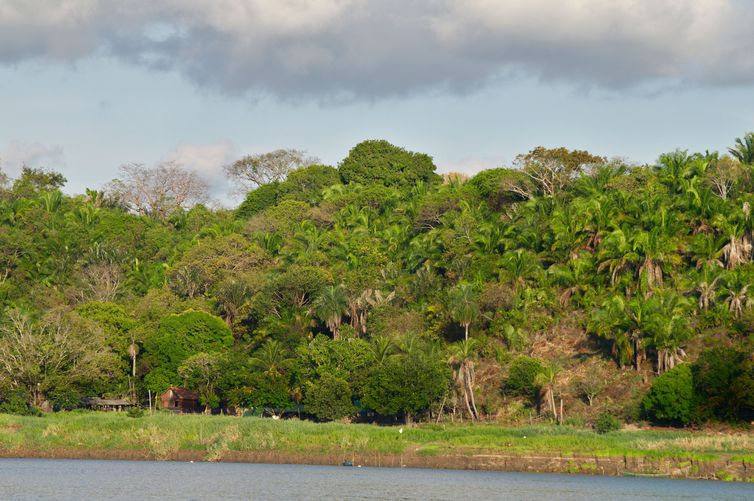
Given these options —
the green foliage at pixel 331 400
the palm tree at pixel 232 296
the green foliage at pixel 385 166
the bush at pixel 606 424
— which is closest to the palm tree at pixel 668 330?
the bush at pixel 606 424

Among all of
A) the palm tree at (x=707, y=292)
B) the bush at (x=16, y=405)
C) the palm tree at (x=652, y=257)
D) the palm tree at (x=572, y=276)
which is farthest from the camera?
the palm tree at (x=572, y=276)

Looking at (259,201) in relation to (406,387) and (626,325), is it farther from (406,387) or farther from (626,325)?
(626,325)

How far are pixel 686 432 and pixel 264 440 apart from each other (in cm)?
2632

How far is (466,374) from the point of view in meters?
82.0

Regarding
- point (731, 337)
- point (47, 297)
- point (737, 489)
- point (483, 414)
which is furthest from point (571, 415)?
point (47, 297)

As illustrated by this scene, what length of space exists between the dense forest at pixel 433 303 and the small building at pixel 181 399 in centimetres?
134

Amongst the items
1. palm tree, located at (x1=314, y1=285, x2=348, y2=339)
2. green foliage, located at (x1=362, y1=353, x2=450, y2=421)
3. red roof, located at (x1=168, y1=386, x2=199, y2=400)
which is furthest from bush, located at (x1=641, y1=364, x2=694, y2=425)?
red roof, located at (x1=168, y1=386, x2=199, y2=400)

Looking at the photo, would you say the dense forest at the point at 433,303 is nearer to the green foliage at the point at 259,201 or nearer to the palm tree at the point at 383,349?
the palm tree at the point at 383,349

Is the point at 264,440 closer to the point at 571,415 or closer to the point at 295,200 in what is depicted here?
the point at 571,415

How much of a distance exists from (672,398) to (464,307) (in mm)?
18814

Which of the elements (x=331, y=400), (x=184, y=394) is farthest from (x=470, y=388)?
(x=184, y=394)

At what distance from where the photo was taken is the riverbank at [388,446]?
5891cm

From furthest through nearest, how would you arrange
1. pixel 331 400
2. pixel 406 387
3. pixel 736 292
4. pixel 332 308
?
1. pixel 332 308
2. pixel 736 292
3. pixel 331 400
4. pixel 406 387

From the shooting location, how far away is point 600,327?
3241 inches
